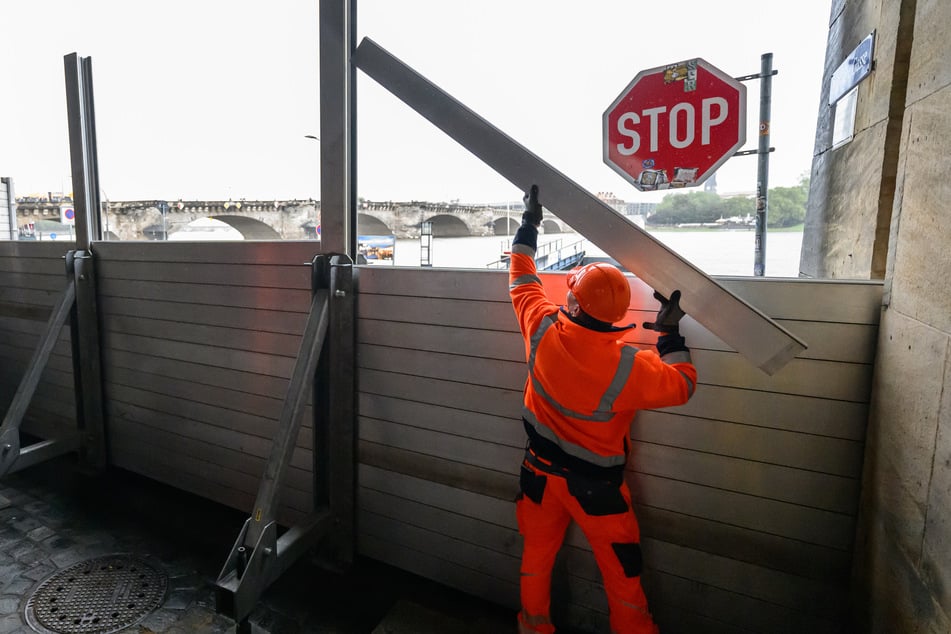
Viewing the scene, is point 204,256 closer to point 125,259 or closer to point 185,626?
point 125,259

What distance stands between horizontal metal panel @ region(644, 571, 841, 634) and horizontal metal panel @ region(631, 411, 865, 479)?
24.9 inches

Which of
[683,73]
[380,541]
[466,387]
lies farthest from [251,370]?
[683,73]

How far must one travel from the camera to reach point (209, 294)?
3414mm

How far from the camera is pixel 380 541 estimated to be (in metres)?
2.97

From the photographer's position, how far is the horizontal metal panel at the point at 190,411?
331cm

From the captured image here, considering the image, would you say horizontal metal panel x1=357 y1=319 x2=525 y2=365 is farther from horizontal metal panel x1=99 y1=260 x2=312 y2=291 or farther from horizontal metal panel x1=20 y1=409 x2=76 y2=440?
horizontal metal panel x1=20 y1=409 x2=76 y2=440

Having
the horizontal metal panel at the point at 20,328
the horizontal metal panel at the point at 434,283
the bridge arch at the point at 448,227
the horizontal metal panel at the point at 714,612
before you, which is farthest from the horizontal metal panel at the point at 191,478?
the horizontal metal panel at the point at 714,612

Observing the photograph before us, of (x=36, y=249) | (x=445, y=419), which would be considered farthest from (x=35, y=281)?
(x=445, y=419)

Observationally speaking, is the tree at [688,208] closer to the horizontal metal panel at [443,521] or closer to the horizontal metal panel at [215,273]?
the horizontal metal panel at [443,521]

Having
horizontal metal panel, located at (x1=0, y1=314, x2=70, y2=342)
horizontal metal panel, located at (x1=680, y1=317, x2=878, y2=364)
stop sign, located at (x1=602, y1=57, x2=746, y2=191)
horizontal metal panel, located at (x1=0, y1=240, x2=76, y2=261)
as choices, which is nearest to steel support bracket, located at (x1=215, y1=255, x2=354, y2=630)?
stop sign, located at (x1=602, y1=57, x2=746, y2=191)

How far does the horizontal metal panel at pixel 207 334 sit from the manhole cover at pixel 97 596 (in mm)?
1418

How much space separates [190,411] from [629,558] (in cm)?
323

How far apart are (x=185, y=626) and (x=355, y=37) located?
10.7 feet

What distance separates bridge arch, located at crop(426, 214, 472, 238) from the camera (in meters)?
2.65
